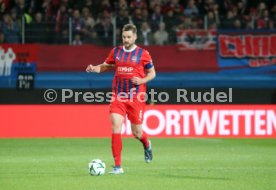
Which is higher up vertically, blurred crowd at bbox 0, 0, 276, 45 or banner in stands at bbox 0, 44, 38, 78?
blurred crowd at bbox 0, 0, 276, 45

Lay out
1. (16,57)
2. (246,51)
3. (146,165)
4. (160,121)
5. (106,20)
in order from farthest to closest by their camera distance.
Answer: (246,51)
(106,20)
(16,57)
(160,121)
(146,165)

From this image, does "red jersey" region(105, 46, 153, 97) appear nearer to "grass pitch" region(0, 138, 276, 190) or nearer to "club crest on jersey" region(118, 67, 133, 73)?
"club crest on jersey" region(118, 67, 133, 73)

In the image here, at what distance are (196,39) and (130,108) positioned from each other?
11.4 m

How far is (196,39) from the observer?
23359mm

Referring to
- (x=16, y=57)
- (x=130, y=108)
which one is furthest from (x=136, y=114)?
(x=16, y=57)

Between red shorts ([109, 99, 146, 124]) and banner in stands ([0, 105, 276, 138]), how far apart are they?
6590 millimetres

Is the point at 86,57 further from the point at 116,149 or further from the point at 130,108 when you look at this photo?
the point at 116,149

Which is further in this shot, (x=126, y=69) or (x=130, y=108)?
(x=130, y=108)

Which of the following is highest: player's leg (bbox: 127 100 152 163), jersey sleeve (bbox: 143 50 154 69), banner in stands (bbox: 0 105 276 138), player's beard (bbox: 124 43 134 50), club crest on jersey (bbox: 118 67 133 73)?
player's beard (bbox: 124 43 134 50)

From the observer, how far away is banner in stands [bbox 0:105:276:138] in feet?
62.4

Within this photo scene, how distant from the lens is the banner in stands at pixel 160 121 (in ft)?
62.4

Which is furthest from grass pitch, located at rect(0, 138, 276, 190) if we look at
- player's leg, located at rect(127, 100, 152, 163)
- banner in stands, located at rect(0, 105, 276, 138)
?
player's leg, located at rect(127, 100, 152, 163)

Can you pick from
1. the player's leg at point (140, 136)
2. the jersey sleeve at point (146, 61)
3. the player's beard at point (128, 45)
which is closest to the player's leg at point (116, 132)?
the player's leg at point (140, 136)

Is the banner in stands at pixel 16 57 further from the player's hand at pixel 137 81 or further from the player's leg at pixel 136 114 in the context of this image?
the player's hand at pixel 137 81
